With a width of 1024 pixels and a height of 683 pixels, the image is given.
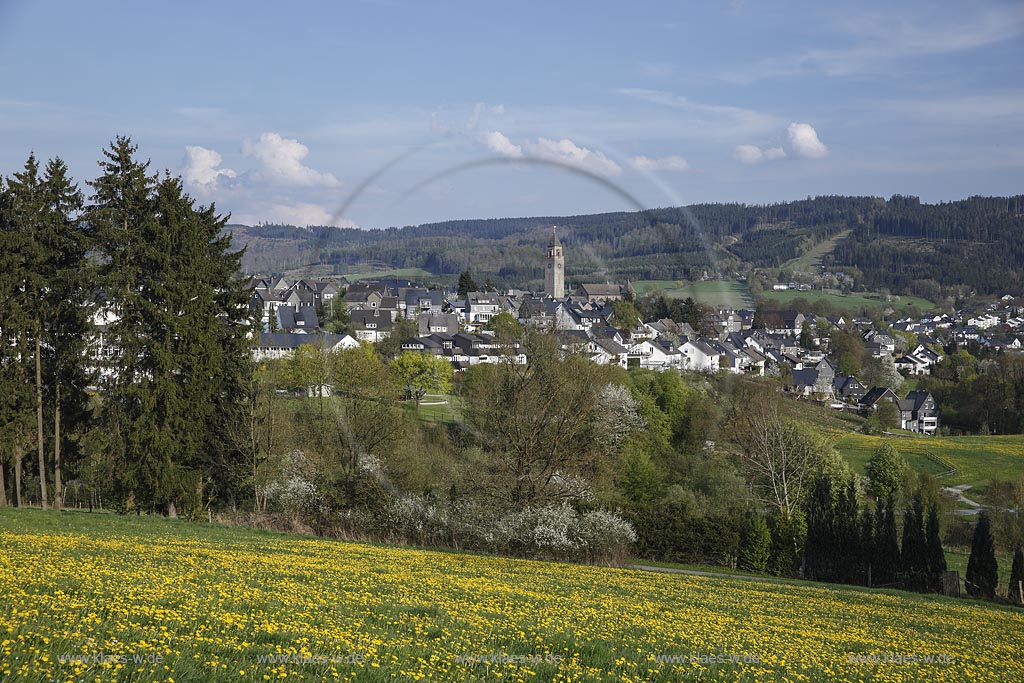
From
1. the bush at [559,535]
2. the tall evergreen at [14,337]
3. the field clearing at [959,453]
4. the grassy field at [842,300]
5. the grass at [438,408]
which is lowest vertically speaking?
the field clearing at [959,453]

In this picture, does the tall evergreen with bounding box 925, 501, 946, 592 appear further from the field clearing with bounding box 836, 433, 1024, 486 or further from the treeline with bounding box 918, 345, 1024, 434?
the treeline with bounding box 918, 345, 1024, 434

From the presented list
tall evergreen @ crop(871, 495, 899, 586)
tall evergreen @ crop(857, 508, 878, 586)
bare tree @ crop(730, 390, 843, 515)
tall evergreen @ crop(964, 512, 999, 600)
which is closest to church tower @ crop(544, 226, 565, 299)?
bare tree @ crop(730, 390, 843, 515)

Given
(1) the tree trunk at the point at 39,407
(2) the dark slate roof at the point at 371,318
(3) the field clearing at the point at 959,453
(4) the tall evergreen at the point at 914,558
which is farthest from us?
(2) the dark slate roof at the point at 371,318

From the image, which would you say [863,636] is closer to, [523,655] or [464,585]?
[464,585]

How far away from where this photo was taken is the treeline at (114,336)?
2942 centimetres

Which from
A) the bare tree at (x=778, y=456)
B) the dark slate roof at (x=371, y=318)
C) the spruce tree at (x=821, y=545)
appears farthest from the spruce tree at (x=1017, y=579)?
the dark slate roof at (x=371, y=318)

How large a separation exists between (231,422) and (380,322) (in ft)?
190

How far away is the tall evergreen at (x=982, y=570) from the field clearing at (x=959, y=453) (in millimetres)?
33220

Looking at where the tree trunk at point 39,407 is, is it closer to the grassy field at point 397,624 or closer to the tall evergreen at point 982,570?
the grassy field at point 397,624

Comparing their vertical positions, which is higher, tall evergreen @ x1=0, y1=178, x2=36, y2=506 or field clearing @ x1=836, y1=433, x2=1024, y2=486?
tall evergreen @ x1=0, y1=178, x2=36, y2=506

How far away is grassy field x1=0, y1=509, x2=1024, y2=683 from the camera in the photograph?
7457 millimetres

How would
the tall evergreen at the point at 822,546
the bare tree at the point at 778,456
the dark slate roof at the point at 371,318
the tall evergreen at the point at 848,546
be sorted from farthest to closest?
the dark slate roof at the point at 371,318 → the bare tree at the point at 778,456 → the tall evergreen at the point at 822,546 → the tall evergreen at the point at 848,546

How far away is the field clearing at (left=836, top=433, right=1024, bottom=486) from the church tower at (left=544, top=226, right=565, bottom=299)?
2805cm

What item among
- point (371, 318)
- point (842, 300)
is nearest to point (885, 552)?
point (371, 318)
